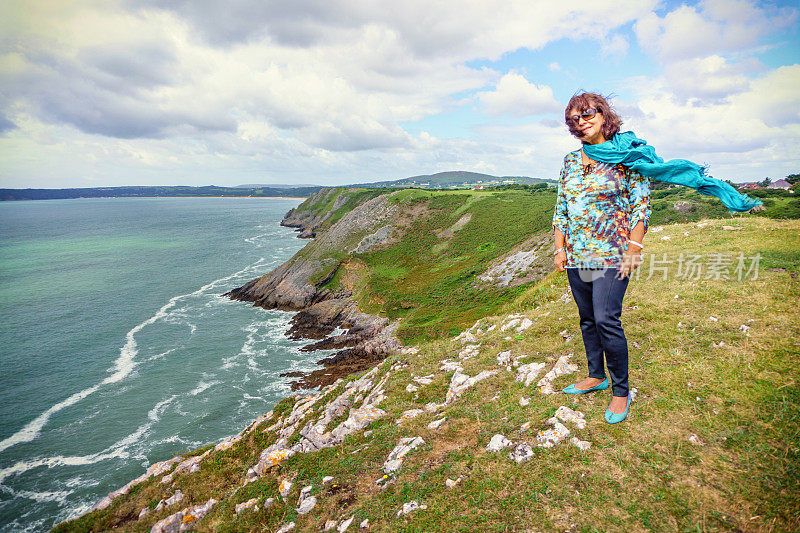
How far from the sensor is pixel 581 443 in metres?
5.69

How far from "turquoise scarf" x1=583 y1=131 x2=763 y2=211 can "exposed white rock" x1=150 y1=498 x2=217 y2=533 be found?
11.1 m

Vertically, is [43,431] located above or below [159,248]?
below

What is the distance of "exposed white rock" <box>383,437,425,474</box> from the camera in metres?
6.80

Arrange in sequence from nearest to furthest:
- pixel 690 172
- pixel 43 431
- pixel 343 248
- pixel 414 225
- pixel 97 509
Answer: pixel 690 172, pixel 97 509, pixel 43 431, pixel 343 248, pixel 414 225

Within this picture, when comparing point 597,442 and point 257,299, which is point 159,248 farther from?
point 597,442

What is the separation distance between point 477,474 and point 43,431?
1555 inches

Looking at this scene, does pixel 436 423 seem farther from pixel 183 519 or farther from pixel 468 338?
pixel 183 519

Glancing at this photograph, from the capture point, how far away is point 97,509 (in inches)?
441

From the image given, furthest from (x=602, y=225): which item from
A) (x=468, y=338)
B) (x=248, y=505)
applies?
(x=248, y=505)

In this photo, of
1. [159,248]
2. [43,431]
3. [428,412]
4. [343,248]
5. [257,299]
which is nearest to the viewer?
[428,412]

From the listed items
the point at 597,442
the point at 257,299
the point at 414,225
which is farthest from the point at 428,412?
the point at 414,225

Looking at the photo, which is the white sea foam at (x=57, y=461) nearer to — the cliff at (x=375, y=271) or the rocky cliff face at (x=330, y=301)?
the rocky cliff face at (x=330, y=301)

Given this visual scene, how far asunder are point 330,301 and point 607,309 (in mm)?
49831

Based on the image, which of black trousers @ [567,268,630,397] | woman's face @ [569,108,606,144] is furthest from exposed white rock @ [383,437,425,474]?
woman's face @ [569,108,606,144]
